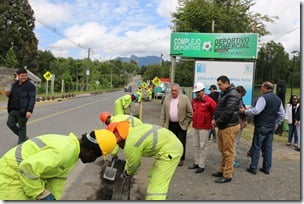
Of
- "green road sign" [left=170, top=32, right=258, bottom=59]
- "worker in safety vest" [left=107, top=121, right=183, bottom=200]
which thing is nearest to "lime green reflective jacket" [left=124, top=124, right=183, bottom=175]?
"worker in safety vest" [left=107, top=121, right=183, bottom=200]

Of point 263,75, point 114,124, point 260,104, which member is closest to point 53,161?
point 114,124

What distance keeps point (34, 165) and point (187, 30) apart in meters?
28.1

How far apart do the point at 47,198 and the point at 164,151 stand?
144cm

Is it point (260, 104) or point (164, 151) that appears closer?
point (164, 151)

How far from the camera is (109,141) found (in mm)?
3336

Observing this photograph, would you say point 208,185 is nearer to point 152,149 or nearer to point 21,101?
point 152,149

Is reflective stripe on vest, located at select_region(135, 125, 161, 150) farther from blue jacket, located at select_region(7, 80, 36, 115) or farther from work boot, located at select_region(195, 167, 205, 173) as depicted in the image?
blue jacket, located at select_region(7, 80, 36, 115)

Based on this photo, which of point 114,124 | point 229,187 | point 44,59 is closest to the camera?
point 114,124

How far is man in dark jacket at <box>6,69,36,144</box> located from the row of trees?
420 inches

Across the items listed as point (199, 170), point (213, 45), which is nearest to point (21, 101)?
point (199, 170)

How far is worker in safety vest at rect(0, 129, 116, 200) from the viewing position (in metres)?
3.07

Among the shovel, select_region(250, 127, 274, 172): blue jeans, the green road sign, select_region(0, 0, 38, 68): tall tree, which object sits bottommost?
the shovel

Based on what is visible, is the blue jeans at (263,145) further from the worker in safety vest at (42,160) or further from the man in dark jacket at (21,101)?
the man in dark jacket at (21,101)

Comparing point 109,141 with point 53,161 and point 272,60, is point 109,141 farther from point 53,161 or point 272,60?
point 272,60
